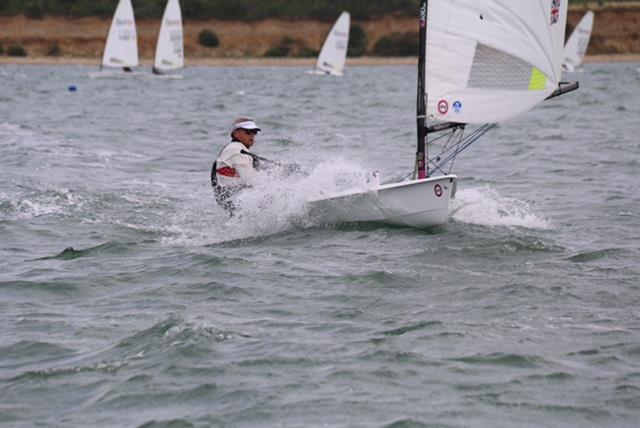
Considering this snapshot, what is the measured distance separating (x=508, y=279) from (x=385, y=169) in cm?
763

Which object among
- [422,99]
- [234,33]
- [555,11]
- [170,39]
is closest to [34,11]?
[234,33]

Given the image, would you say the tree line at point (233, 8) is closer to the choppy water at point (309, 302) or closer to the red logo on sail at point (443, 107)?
the choppy water at point (309, 302)

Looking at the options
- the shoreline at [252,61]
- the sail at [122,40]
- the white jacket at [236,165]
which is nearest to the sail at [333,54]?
the sail at [122,40]

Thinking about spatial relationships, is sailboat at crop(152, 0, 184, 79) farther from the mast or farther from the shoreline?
the mast

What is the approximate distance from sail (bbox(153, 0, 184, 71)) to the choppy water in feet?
95.6

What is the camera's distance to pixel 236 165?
10.7 meters

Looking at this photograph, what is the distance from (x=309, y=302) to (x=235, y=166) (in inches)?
120

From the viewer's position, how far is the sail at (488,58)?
34.8 feet

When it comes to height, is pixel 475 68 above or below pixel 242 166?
above

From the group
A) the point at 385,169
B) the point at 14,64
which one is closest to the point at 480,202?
the point at 385,169

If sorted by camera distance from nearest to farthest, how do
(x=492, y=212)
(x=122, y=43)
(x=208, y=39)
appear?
(x=492, y=212) → (x=122, y=43) → (x=208, y=39)

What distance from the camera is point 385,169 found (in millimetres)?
16125

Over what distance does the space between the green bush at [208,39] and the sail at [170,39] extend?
28281mm

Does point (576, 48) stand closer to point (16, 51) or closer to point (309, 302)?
point (16, 51)
